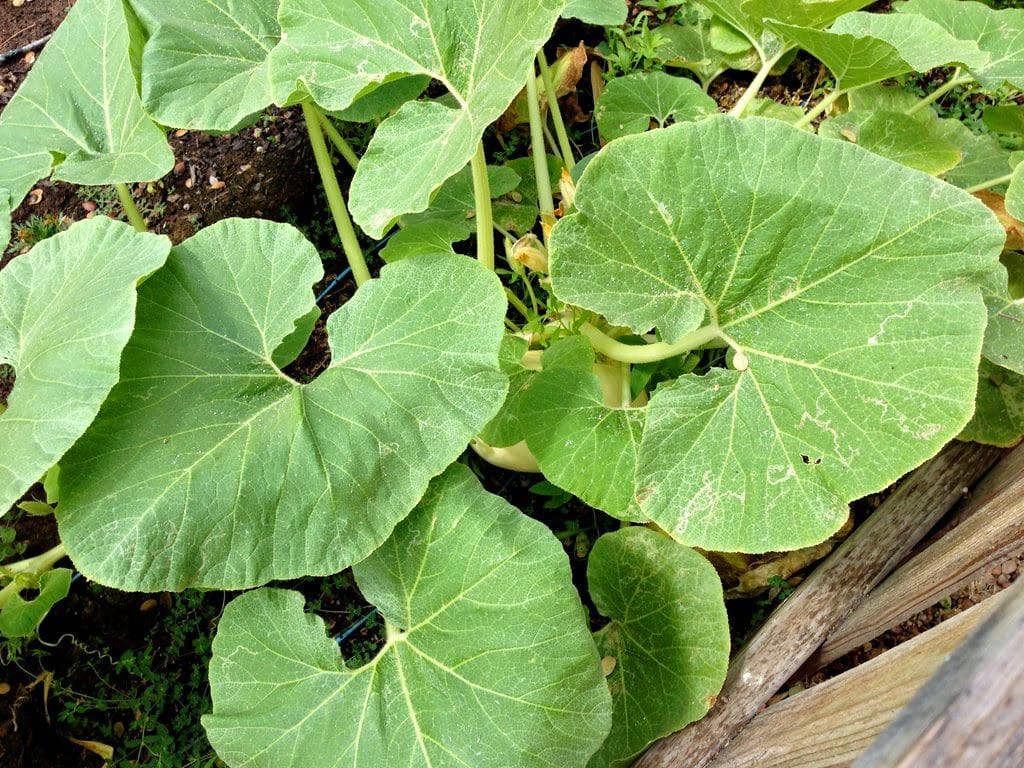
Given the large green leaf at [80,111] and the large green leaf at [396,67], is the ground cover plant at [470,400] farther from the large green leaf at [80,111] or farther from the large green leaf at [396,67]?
the large green leaf at [80,111]

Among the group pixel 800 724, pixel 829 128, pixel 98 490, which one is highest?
pixel 829 128

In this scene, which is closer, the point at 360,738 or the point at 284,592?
the point at 360,738

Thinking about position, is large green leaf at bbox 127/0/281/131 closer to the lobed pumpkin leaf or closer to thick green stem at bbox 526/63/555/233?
thick green stem at bbox 526/63/555/233

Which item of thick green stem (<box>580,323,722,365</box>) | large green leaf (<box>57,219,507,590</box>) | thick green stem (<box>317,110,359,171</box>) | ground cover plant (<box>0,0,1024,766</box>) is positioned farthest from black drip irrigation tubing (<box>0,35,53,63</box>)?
thick green stem (<box>580,323,722,365</box>)

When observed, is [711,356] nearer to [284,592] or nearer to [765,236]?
[765,236]

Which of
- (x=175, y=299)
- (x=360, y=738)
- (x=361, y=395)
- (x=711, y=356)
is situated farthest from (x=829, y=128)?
(x=360, y=738)

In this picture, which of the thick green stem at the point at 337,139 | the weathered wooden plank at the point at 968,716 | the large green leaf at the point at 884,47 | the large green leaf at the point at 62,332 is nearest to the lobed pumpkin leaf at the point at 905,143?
the large green leaf at the point at 884,47
